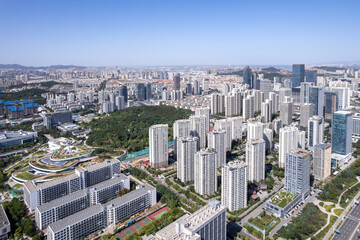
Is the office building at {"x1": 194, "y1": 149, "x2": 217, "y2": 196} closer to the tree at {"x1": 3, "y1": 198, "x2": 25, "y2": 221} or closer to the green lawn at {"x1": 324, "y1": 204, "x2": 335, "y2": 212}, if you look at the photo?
the green lawn at {"x1": 324, "y1": 204, "x2": 335, "y2": 212}

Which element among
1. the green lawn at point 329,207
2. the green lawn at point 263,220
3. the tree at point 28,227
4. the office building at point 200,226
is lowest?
the green lawn at point 263,220

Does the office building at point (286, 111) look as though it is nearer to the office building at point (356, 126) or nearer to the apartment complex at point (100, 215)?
the office building at point (356, 126)

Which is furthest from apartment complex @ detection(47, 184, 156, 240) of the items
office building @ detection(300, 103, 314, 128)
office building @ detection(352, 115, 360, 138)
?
office building @ detection(352, 115, 360, 138)

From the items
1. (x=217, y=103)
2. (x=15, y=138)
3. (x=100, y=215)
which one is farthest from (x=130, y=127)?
(x=100, y=215)

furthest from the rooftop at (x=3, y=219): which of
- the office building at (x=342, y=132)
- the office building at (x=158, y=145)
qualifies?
the office building at (x=342, y=132)

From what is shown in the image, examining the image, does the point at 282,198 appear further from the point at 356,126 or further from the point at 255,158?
the point at 356,126

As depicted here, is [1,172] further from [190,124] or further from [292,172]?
[292,172]
